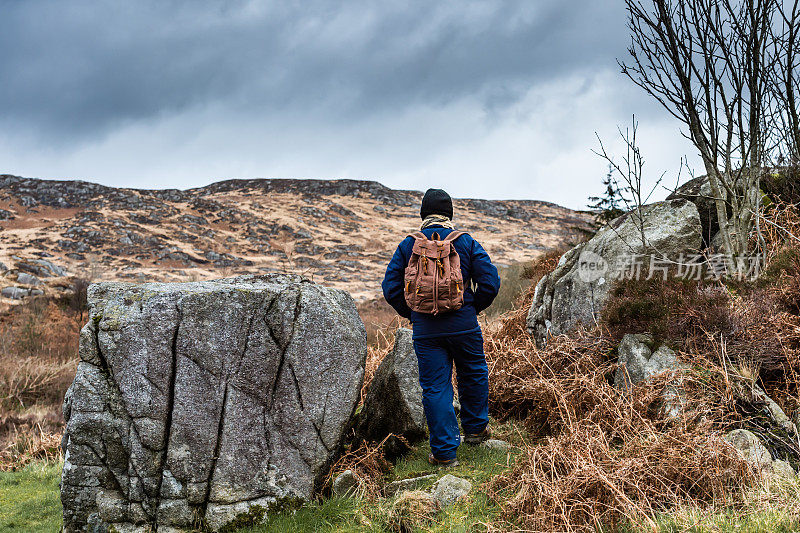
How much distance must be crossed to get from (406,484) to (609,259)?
4686 millimetres

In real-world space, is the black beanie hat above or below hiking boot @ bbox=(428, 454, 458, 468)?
above

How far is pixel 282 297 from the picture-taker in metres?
4.61

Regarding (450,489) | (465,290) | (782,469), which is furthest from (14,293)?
(782,469)

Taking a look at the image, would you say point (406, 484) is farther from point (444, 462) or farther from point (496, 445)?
point (496, 445)

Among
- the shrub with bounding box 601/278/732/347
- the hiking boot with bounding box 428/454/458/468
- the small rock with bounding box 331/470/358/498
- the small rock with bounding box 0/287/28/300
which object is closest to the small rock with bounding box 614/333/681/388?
the shrub with bounding box 601/278/732/347

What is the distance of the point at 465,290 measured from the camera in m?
4.77

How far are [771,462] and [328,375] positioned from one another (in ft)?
11.6

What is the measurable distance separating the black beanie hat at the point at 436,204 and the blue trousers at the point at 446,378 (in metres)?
1.20

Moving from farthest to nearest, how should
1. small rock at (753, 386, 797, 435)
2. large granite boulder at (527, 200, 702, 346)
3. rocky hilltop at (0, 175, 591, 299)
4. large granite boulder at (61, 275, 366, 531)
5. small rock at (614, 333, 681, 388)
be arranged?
rocky hilltop at (0, 175, 591, 299) < large granite boulder at (527, 200, 702, 346) < small rock at (614, 333, 681, 388) < small rock at (753, 386, 797, 435) < large granite boulder at (61, 275, 366, 531)

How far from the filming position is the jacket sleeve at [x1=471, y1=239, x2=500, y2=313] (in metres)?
4.75

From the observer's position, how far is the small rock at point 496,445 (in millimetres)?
4949

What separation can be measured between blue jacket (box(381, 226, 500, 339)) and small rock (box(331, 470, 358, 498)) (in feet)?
4.48

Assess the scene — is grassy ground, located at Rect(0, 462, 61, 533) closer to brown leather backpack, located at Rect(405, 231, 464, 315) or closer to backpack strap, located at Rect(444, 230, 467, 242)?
brown leather backpack, located at Rect(405, 231, 464, 315)

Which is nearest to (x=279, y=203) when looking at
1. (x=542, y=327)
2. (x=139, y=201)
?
(x=139, y=201)
